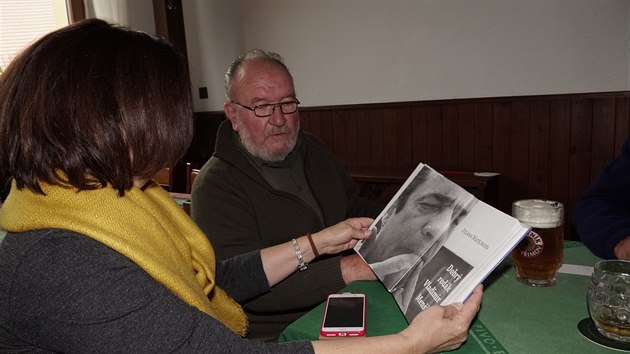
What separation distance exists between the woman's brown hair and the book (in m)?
0.57

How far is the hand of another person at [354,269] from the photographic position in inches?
50.7

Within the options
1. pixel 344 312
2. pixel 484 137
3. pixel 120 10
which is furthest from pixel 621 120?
pixel 120 10

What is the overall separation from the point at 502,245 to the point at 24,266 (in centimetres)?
78

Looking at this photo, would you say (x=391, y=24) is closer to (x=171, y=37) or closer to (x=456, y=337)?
(x=171, y=37)

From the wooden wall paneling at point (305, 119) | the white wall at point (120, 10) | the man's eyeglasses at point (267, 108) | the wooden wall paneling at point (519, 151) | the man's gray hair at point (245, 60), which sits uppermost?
the white wall at point (120, 10)

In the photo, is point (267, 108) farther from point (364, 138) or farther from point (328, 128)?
point (328, 128)

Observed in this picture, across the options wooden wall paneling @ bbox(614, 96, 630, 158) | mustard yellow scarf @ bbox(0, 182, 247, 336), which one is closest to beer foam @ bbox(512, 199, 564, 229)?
mustard yellow scarf @ bbox(0, 182, 247, 336)

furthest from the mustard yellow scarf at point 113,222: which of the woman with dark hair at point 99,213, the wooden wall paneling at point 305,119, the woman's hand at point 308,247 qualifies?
the wooden wall paneling at point 305,119

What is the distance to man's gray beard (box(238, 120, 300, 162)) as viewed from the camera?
5.89ft

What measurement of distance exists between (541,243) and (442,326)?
0.39 metres

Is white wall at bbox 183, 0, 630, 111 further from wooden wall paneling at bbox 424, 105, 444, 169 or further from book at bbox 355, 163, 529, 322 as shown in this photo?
book at bbox 355, 163, 529, 322

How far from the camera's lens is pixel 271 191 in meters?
1.64

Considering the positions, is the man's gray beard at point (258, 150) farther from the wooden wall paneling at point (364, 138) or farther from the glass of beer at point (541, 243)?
the wooden wall paneling at point (364, 138)

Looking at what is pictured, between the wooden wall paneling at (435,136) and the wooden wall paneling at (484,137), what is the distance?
248mm
